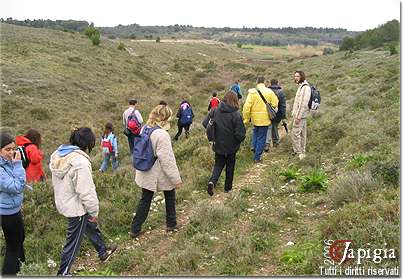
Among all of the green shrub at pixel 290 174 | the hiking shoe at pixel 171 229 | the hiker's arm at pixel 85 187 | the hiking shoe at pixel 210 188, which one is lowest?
the hiking shoe at pixel 171 229

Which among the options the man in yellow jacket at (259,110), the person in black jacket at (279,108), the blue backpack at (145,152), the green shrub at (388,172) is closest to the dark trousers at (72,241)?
the blue backpack at (145,152)

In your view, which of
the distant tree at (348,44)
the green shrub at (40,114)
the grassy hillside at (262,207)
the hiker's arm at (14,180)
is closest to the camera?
the hiker's arm at (14,180)

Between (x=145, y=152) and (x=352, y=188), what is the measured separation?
325 cm

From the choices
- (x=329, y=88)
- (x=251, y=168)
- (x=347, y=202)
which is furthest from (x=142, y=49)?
(x=347, y=202)

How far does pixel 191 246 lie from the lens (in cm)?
551

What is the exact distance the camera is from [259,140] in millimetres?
9555

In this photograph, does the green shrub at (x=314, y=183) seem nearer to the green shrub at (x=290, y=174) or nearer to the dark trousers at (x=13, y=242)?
the green shrub at (x=290, y=174)

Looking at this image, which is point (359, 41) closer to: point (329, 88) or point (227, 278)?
point (329, 88)

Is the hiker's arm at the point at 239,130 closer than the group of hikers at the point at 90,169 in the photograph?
No

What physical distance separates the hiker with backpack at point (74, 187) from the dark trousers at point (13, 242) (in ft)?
1.99

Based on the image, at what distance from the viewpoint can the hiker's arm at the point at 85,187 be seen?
4.92 metres

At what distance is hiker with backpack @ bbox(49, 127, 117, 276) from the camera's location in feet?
16.2

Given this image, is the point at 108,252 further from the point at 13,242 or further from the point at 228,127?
the point at 228,127

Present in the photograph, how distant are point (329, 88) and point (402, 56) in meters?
15.1
